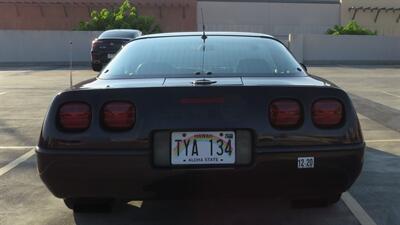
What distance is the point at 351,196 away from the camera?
4.96 meters

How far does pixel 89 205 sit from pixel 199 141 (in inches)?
49.2

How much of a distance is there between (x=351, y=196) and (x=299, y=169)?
1.49m

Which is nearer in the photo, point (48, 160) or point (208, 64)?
point (48, 160)

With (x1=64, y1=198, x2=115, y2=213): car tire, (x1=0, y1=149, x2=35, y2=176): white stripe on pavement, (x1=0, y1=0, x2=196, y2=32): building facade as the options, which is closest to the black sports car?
(x1=64, y1=198, x2=115, y2=213): car tire

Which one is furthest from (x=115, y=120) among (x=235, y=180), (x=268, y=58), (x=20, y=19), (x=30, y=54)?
(x=20, y=19)

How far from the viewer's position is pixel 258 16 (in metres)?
40.4

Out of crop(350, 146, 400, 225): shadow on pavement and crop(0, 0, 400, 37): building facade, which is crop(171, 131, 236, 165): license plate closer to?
crop(350, 146, 400, 225): shadow on pavement

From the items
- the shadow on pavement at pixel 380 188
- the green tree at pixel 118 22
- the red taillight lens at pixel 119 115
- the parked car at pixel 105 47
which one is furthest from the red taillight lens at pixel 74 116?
the green tree at pixel 118 22

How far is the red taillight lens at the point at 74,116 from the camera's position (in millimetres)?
3699

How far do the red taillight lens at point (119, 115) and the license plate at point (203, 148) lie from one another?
0.30 meters

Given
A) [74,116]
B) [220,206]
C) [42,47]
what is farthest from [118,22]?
[74,116]

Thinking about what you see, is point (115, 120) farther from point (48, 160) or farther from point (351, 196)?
point (351, 196)

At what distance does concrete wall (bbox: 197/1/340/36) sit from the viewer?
132ft

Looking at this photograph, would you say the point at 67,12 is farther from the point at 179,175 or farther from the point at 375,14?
the point at 179,175
